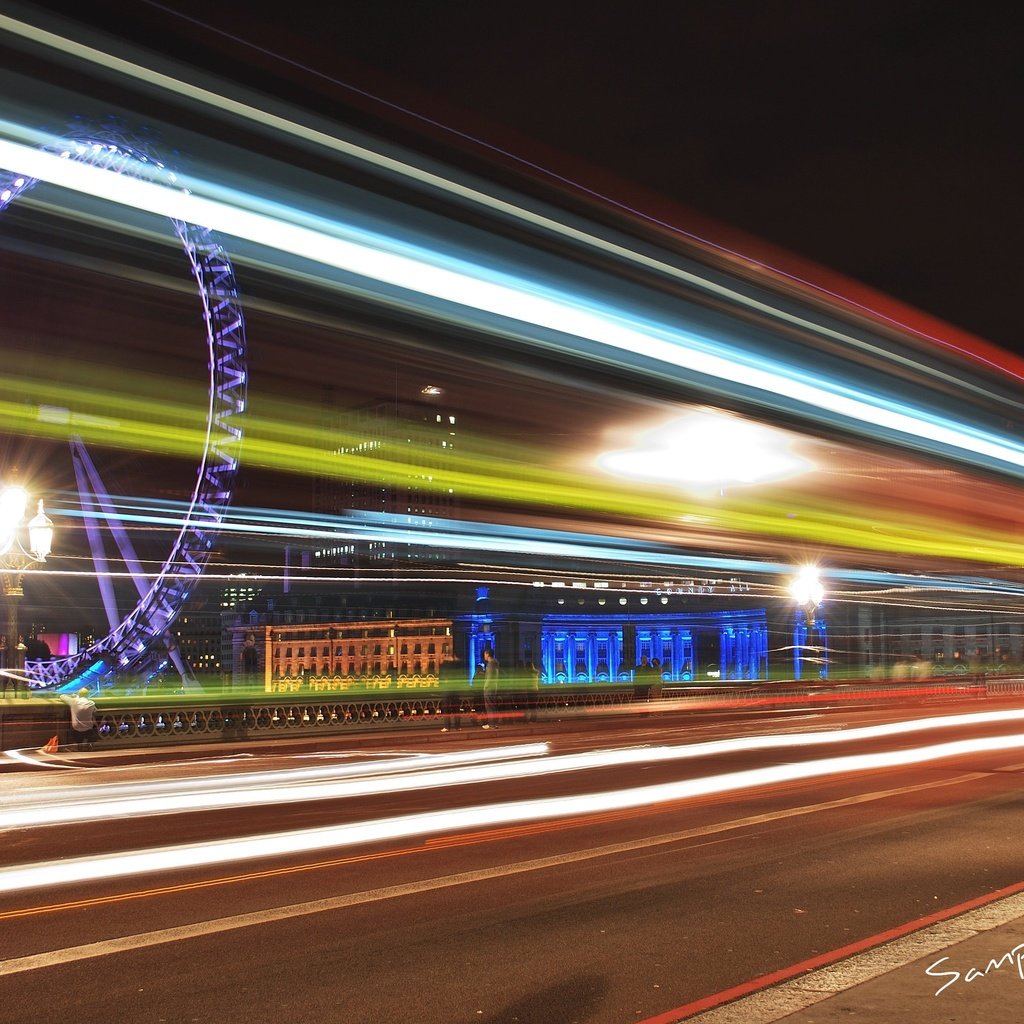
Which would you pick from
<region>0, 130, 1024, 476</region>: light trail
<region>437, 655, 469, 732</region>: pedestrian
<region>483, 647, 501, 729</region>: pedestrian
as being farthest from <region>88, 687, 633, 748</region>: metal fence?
<region>0, 130, 1024, 476</region>: light trail

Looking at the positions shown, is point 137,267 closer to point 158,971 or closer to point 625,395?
point 625,395

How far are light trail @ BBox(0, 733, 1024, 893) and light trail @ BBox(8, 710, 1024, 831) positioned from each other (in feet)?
6.35

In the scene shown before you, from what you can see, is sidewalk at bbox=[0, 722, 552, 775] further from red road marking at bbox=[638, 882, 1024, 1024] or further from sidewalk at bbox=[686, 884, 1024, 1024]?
sidewalk at bbox=[686, 884, 1024, 1024]

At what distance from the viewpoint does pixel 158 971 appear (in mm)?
6973

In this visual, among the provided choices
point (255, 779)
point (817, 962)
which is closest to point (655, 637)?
point (255, 779)

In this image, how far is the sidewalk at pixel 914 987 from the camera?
5.45m

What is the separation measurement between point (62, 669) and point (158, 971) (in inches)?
705

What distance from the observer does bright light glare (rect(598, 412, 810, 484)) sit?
64.4 feet

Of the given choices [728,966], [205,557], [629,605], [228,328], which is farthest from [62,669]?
[629,605]

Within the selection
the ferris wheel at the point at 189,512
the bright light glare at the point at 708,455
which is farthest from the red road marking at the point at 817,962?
the ferris wheel at the point at 189,512

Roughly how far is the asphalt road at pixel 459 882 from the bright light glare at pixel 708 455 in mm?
5591

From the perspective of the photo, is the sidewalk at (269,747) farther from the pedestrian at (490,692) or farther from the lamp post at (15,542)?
the lamp post at (15,542)

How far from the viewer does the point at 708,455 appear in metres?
24.0

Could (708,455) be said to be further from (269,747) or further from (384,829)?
(384,829)
